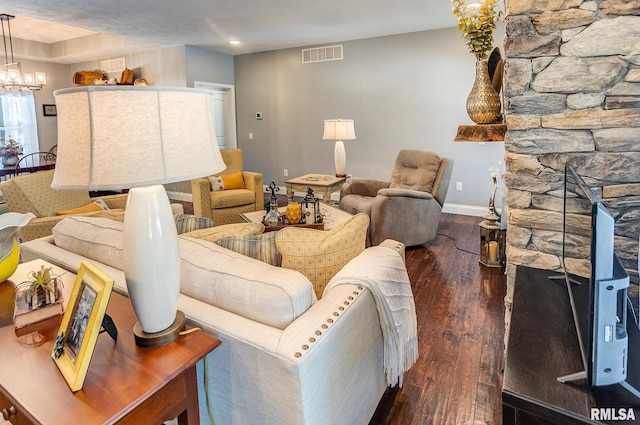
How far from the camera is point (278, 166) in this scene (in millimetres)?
6875

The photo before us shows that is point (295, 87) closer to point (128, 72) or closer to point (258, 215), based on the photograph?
A: point (128, 72)

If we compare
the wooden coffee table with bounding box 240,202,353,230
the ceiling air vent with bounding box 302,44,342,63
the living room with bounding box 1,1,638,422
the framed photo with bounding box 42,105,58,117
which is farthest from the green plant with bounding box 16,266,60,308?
the framed photo with bounding box 42,105,58,117

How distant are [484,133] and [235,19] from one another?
3653mm

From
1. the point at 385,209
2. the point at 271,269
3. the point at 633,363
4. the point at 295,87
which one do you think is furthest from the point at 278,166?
the point at 633,363

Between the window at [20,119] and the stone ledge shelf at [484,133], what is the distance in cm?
838

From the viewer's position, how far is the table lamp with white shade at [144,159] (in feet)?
3.18

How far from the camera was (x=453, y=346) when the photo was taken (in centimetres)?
233

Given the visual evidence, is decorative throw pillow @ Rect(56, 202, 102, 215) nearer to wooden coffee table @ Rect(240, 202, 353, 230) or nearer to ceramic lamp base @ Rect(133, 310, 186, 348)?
wooden coffee table @ Rect(240, 202, 353, 230)

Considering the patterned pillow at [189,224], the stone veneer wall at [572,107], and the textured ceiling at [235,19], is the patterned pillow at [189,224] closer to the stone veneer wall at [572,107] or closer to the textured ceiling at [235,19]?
the stone veneer wall at [572,107]

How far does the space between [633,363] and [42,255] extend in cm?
240

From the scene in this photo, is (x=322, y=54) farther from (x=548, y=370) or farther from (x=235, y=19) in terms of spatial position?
(x=548, y=370)

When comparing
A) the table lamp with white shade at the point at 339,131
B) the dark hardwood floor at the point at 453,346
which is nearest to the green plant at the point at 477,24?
the dark hardwood floor at the point at 453,346

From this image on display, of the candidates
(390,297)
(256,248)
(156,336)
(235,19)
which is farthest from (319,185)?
(156,336)

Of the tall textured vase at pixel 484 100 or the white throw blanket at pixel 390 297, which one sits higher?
the tall textured vase at pixel 484 100
